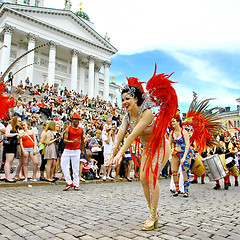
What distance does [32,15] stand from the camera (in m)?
39.4

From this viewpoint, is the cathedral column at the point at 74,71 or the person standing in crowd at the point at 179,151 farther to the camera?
the cathedral column at the point at 74,71

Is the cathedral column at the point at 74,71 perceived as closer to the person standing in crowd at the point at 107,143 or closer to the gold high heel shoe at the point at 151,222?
the person standing in crowd at the point at 107,143

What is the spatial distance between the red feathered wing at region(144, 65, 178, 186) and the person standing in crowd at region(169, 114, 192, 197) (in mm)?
3107

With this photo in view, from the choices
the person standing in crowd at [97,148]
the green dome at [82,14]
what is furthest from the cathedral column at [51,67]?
the person standing in crowd at [97,148]

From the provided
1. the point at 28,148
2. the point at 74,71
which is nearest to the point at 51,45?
the point at 74,71

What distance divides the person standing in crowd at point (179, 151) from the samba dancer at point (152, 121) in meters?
3.13

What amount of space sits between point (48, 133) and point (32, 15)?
37095 millimetres

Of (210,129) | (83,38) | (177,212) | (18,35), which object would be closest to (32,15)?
(18,35)

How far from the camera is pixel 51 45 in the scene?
40.3 m

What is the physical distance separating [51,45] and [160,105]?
40272mm

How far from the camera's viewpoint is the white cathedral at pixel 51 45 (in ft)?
122

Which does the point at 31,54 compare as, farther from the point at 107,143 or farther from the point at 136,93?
the point at 136,93

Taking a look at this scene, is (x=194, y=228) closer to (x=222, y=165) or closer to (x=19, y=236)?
(x=19, y=236)

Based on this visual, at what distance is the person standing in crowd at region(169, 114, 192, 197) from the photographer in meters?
6.74
